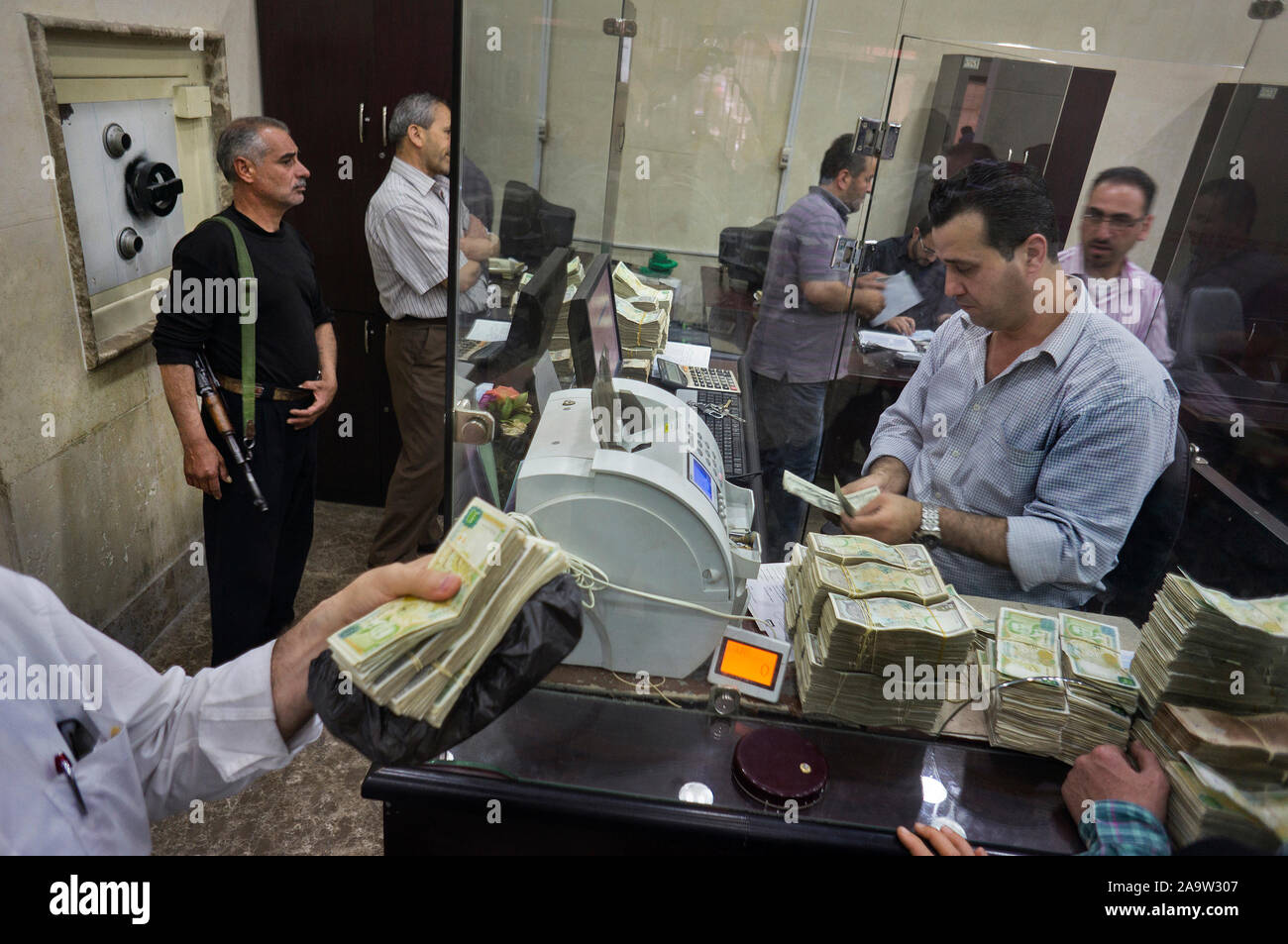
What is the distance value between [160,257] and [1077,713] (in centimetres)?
345

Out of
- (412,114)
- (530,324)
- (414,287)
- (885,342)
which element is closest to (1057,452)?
(530,324)

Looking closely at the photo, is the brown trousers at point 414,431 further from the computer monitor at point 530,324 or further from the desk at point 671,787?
the desk at point 671,787

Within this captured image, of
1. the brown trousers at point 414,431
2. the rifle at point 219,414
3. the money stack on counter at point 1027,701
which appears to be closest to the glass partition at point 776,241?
the money stack on counter at point 1027,701

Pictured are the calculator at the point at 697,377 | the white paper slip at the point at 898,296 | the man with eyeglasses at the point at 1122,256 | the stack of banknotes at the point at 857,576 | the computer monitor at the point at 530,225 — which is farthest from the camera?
the white paper slip at the point at 898,296

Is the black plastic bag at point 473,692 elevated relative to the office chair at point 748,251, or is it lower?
lower

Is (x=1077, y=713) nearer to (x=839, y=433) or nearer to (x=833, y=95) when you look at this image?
(x=839, y=433)

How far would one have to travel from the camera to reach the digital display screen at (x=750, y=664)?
58.4 inches

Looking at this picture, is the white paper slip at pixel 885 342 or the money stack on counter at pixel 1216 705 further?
the white paper slip at pixel 885 342

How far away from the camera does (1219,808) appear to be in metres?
1.18

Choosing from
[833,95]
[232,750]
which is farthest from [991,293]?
[833,95]

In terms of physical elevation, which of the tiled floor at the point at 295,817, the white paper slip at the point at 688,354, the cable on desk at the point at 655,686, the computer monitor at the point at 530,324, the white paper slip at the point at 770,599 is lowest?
the tiled floor at the point at 295,817

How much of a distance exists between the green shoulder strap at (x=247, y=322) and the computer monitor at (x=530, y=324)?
3.23ft

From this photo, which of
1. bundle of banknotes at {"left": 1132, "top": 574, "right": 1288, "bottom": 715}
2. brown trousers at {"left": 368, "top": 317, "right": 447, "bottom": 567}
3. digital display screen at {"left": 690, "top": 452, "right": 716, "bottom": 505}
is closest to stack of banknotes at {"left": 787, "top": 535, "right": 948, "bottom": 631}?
digital display screen at {"left": 690, "top": 452, "right": 716, "bottom": 505}

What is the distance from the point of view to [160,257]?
3.08m
